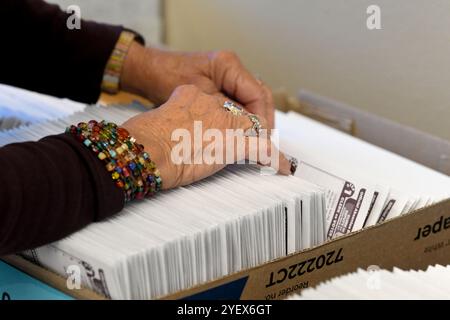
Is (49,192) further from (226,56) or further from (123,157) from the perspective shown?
(226,56)

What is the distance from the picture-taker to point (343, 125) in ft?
4.62

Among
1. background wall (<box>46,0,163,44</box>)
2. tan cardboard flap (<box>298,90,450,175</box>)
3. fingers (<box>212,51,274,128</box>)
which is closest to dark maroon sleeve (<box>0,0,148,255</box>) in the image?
fingers (<box>212,51,274,128</box>)

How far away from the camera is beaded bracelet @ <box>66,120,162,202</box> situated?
2.78 ft

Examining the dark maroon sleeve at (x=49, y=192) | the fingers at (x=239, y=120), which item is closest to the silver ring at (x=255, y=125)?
the fingers at (x=239, y=120)

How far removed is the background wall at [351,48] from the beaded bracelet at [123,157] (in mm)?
684

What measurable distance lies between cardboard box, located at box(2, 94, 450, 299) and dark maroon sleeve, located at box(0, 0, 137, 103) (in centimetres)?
52

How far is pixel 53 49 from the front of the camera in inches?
51.9

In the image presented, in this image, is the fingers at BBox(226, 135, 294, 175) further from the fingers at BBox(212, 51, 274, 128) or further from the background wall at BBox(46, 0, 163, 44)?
the background wall at BBox(46, 0, 163, 44)

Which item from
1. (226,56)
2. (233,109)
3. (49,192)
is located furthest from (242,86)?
(49,192)

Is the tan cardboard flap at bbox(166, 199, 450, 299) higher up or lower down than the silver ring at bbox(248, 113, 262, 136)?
lower down

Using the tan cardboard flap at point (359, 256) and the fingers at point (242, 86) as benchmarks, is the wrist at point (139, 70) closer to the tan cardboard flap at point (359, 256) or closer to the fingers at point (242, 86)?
the fingers at point (242, 86)

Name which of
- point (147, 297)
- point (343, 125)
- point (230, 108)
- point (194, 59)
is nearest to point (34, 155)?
point (147, 297)

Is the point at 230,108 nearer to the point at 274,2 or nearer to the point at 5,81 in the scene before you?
the point at 5,81

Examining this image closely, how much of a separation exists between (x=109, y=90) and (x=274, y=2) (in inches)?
21.1
